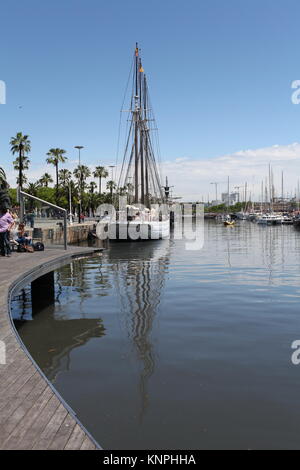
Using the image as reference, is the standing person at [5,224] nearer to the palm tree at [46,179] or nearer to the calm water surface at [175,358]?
the calm water surface at [175,358]

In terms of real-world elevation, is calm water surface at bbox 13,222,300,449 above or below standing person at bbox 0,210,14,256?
below

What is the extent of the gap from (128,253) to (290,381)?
84.0 ft

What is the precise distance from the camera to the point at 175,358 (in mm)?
8836

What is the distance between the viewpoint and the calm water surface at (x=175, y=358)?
5.99 m

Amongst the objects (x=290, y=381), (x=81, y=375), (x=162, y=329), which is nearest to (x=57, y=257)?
(x=162, y=329)

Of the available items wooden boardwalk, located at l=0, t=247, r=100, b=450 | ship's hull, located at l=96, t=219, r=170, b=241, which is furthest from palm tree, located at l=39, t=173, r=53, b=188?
wooden boardwalk, located at l=0, t=247, r=100, b=450

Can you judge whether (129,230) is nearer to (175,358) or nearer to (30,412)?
(175,358)

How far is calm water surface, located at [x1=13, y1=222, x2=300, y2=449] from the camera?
5.99 metres

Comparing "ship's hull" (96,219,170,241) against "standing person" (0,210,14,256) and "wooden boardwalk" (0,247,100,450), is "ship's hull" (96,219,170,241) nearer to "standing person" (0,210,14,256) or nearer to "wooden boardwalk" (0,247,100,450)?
"standing person" (0,210,14,256)

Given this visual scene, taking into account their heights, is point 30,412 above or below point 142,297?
above

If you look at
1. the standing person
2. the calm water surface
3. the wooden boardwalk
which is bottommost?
the calm water surface

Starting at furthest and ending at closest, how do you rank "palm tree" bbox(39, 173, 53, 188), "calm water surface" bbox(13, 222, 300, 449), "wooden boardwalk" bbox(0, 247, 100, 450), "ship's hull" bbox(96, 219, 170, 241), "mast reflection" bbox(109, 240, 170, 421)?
"palm tree" bbox(39, 173, 53, 188), "ship's hull" bbox(96, 219, 170, 241), "mast reflection" bbox(109, 240, 170, 421), "calm water surface" bbox(13, 222, 300, 449), "wooden boardwalk" bbox(0, 247, 100, 450)

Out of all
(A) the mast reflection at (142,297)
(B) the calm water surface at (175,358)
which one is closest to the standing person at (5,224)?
(B) the calm water surface at (175,358)

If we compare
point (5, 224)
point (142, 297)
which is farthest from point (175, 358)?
point (5, 224)
